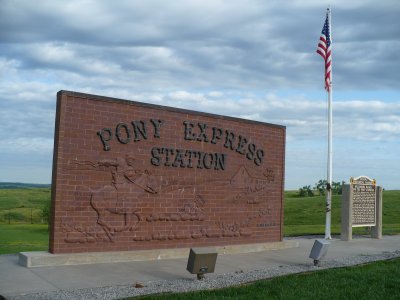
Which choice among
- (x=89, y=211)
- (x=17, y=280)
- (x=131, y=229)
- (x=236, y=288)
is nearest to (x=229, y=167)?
(x=131, y=229)

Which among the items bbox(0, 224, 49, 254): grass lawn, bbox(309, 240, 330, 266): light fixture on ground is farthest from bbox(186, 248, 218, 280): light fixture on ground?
bbox(0, 224, 49, 254): grass lawn

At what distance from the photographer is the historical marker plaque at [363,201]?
1898 cm

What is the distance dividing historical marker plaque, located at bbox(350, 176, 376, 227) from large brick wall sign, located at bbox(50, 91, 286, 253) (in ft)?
14.0

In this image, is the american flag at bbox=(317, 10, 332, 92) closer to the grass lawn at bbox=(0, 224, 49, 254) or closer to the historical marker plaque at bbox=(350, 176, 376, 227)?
the historical marker plaque at bbox=(350, 176, 376, 227)

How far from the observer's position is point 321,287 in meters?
9.54

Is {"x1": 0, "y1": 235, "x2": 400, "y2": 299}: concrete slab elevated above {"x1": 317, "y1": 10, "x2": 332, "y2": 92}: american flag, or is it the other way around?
{"x1": 317, "y1": 10, "x2": 332, "y2": 92}: american flag

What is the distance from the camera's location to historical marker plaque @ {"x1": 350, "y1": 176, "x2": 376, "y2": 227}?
1898 centimetres

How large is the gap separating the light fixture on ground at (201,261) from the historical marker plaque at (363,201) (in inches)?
399

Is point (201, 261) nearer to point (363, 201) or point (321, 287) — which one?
point (321, 287)

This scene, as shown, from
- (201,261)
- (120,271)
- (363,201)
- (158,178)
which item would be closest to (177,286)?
(201,261)

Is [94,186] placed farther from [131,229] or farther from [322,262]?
[322,262]

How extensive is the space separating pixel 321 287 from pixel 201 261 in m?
2.16

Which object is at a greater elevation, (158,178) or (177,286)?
(158,178)

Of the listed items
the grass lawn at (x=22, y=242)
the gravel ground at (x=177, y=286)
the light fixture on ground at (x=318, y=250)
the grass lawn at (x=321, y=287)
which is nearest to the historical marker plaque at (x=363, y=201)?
the gravel ground at (x=177, y=286)
